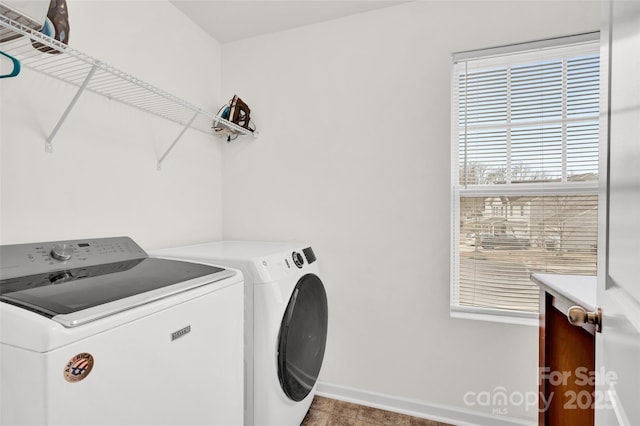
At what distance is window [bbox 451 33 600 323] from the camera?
1639mm

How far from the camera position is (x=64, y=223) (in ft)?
4.64

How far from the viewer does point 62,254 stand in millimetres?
1240

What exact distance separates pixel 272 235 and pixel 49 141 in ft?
4.27

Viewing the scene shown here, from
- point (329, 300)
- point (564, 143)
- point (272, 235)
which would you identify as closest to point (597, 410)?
point (564, 143)

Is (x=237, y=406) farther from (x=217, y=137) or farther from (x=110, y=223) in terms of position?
(x=217, y=137)

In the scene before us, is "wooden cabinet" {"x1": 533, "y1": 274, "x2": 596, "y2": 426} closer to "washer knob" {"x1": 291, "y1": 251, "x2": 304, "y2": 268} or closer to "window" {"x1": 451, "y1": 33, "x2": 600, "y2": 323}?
"window" {"x1": 451, "y1": 33, "x2": 600, "y2": 323}

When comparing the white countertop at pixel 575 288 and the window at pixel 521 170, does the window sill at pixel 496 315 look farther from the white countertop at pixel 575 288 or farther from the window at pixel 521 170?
the white countertop at pixel 575 288

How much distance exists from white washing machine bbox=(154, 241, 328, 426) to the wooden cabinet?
1.04m

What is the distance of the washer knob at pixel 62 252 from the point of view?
122cm

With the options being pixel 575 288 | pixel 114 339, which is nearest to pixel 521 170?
pixel 575 288

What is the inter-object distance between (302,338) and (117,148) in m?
1.35

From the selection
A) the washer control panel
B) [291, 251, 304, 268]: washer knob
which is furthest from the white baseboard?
the washer control panel

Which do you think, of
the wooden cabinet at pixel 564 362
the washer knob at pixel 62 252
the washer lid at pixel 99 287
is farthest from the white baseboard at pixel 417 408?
the washer knob at pixel 62 252

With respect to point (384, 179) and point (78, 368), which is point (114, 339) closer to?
point (78, 368)
